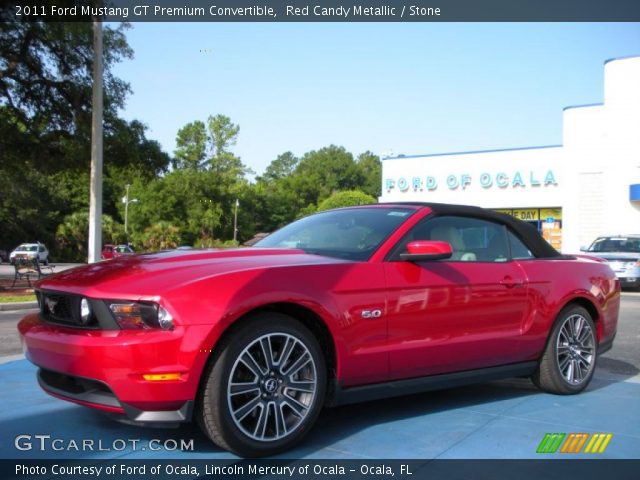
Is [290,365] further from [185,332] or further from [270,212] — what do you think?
[270,212]

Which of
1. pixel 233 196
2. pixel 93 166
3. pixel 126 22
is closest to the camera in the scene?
pixel 93 166

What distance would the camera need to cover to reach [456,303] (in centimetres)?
432

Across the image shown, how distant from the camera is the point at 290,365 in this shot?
11.9 ft

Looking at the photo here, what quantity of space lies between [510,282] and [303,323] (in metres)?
1.77

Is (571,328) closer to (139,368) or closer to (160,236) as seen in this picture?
(139,368)

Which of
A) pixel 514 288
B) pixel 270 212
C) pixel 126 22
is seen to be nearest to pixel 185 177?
pixel 270 212

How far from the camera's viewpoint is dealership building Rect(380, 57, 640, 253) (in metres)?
28.6

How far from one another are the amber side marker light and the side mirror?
1.67 meters

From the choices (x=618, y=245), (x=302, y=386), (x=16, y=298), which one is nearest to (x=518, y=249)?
(x=302, y=386)

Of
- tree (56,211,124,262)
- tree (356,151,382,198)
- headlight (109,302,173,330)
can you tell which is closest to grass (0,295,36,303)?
headlight (109,302,173,330)

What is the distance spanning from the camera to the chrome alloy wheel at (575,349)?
5.16 meters

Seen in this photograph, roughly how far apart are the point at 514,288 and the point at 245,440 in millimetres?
2374

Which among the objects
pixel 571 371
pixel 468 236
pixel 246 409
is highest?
pixel 468 236

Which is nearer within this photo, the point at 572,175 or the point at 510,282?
the point at 510,282
